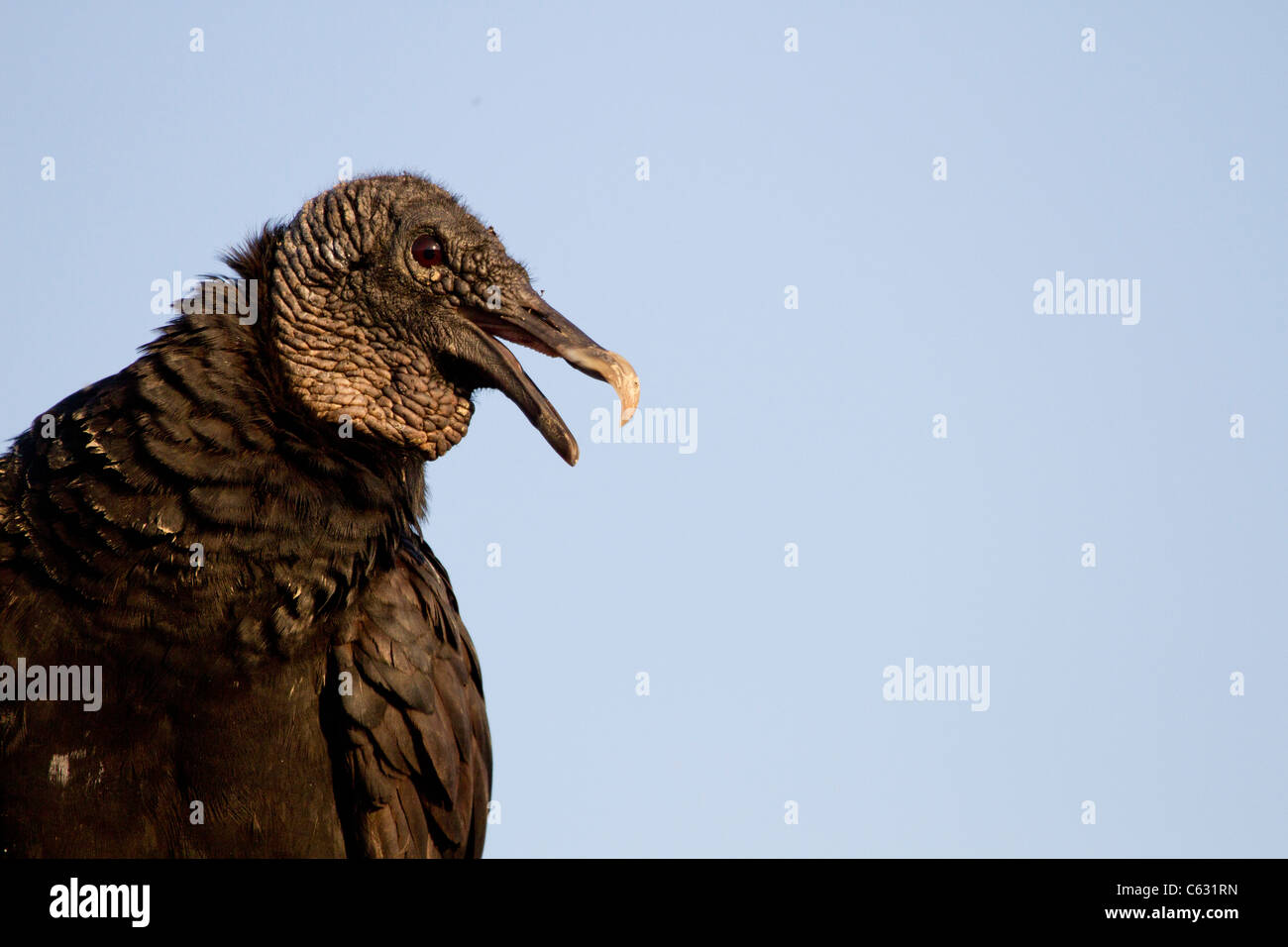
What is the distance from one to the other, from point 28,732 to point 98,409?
104 cm

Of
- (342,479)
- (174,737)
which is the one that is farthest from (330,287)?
(174,737)

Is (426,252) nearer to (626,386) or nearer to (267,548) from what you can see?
(626,386)

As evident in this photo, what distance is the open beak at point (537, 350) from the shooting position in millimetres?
5008

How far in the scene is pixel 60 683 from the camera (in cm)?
482

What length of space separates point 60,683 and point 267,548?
76 cm

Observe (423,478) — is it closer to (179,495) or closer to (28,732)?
(179,495)

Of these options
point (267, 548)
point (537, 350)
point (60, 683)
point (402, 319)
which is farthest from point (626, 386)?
point (60, 683)

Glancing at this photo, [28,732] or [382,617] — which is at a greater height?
[382,617]
